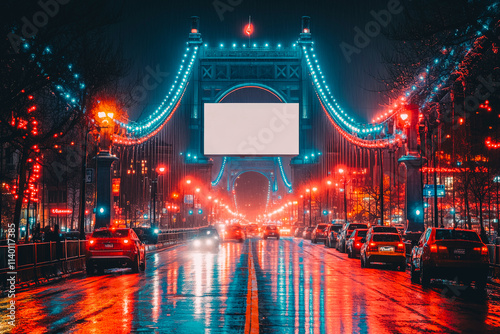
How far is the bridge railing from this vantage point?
774 inches

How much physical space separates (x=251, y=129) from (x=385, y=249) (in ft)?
189

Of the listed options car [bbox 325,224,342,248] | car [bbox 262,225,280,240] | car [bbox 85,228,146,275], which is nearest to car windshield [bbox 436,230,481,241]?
car [bbox 85,228,146,275]

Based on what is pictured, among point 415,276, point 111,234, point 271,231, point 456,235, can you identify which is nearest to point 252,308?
point 456,235

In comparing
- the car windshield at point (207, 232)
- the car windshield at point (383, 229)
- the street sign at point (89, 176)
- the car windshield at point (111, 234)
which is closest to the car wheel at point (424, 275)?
the car windshield at point (383, 229)

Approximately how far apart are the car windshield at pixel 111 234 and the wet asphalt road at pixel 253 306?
2183mm

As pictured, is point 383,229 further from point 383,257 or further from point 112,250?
point 112,250

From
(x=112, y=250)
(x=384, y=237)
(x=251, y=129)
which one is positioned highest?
(x=251, y=129)

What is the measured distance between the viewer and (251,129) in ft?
274

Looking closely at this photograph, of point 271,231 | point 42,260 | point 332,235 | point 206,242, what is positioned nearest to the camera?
point 42,260

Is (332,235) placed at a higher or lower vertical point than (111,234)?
lower

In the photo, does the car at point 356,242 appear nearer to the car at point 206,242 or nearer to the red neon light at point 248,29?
the car at point 206,242

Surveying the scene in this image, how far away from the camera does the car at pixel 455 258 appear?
18.5 meters

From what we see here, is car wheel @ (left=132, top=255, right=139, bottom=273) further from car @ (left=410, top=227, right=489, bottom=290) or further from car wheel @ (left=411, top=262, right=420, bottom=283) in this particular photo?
car @ (left=410, top=227, right=489, bottom=290)

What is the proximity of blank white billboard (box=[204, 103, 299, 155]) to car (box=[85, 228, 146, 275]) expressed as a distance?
59.0m
